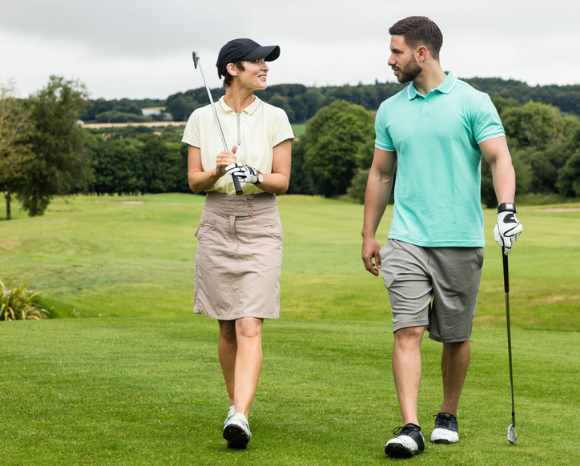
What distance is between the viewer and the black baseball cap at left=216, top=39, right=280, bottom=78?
7391mm

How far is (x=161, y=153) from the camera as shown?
468 ft

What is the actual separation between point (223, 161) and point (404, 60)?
123cm

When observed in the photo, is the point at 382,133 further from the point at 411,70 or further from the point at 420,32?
the point at 420,32

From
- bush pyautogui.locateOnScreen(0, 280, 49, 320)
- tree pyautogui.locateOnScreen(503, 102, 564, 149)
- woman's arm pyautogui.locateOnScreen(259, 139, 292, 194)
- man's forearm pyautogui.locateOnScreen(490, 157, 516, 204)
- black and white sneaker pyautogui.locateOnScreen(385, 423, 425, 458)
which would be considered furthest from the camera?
tree pyautogui.locateOnScreen(503, 102, 564, 149)

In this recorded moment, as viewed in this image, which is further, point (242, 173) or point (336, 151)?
point (336, 151)

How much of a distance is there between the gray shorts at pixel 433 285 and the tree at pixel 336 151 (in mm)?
117677

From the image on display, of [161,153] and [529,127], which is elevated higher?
[529,127]

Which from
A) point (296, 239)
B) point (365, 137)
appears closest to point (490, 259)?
point (296, 239)

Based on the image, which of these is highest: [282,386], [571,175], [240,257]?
[240,257]

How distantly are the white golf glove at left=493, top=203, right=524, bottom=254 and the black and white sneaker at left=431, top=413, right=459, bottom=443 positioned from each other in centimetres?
116

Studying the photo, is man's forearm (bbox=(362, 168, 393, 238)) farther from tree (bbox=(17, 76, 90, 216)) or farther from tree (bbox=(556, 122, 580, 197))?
tree (bbox=(556, 122, 580, 197))

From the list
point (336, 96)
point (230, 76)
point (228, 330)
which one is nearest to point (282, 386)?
point (228, 330)

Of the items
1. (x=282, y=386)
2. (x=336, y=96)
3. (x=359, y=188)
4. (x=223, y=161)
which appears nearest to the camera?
(x=223, y=161)

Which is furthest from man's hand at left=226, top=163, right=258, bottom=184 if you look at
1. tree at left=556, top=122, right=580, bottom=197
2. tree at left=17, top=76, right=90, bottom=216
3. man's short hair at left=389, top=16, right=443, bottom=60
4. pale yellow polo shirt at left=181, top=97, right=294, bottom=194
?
tree at left=556, top=122, right=580, bottom=197
